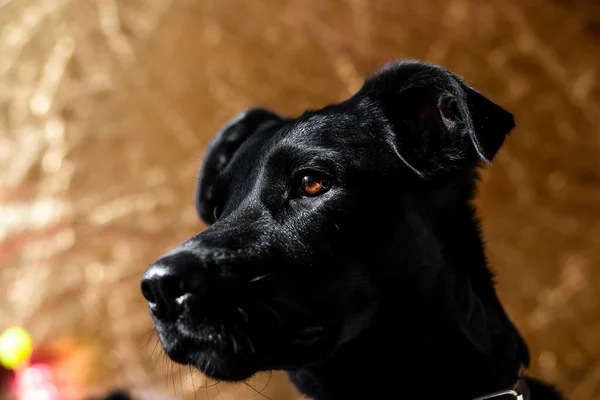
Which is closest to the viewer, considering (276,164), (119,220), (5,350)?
(276,164)

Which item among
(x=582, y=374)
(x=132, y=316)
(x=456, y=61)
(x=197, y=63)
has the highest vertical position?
(x=197, y=63)

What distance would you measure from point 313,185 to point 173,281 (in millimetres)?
309

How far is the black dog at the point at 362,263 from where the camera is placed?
1008mm

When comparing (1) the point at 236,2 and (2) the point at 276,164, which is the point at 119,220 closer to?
Answer: (1) the point at 236,2

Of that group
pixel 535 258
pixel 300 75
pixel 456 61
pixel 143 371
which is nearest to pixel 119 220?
pixel 143 371

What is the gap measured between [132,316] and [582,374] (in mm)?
2095

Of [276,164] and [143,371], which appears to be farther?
[143,371]

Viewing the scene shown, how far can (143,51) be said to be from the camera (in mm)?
3102

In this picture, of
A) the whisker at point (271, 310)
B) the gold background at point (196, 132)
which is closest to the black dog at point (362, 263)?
the whisker at point (271, 310)

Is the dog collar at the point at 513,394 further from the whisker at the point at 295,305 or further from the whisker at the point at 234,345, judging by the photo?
the whisker at the point at 234,345

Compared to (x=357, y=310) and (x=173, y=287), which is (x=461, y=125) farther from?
(x=173, y=287)

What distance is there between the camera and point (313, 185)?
1.13 m

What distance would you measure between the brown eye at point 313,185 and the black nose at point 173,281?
0.25 m

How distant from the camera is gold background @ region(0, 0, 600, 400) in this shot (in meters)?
2.92
